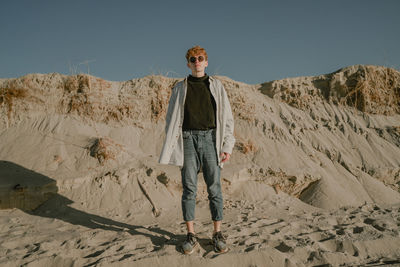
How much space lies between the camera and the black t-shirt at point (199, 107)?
269 centimetres

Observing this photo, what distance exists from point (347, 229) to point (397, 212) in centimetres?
136

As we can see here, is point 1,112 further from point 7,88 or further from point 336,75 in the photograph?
point 336,75

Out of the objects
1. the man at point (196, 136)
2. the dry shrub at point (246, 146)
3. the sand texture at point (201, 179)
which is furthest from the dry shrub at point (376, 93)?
the man at point (196, 136)

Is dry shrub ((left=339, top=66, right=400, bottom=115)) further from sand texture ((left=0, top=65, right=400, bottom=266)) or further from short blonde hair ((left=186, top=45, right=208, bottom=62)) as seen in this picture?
short blonde hair ((left=186, top=45, right=208, bottom=62))

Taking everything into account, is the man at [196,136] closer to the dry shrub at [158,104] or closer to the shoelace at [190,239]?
the shoelace at [190,239]

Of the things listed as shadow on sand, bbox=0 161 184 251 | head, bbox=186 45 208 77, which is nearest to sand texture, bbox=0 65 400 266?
Answer: shadow on sand, bbox=0 161 184 251

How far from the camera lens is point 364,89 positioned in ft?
26.3

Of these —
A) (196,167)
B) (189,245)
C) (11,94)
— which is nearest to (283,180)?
(196,167)

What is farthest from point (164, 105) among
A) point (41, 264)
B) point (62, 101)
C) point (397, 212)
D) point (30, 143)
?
point (397, 212)

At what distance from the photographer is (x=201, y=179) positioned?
16.5 feet

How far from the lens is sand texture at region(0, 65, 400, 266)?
271 centimetres

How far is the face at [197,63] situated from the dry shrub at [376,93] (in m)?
7.14

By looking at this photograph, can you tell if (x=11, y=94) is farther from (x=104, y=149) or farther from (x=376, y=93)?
(x=376, y=93)

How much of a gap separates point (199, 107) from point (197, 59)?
52cm
